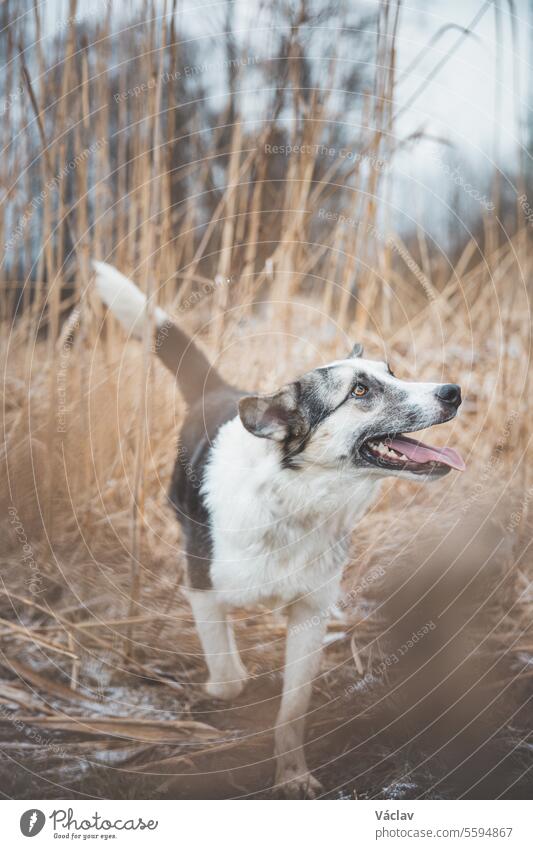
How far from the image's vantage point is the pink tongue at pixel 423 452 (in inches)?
89.4

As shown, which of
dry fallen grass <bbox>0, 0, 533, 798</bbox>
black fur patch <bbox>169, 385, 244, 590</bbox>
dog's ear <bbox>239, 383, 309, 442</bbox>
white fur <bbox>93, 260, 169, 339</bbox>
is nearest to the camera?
dog's ear <bbox>239, 383, 309, 442</bbox>

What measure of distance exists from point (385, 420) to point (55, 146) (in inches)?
59.2

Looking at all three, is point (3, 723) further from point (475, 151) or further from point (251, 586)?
point (475, 151)

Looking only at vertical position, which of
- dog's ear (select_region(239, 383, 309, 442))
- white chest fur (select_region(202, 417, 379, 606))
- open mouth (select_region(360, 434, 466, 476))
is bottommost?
white chest fur (select_region(202, 417, 379, 606))

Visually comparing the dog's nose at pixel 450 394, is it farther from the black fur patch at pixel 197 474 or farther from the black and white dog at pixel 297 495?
the black fur patch at pixel 197 474

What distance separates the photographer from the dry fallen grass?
7.84 feet

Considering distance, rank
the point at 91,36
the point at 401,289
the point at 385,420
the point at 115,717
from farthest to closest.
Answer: the point at 401,289 → the point at 91,36 → the point at 115,717 → the point at 385,420

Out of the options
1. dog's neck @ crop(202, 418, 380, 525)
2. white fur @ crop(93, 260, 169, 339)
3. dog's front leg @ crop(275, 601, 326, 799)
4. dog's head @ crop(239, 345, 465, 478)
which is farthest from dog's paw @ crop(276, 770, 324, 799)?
white fur @ crop(93, 260, 169, 339)

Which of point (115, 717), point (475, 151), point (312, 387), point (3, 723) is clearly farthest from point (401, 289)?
point (3, 723)

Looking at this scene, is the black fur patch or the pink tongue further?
the black fur patch

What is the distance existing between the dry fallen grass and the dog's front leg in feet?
0.22

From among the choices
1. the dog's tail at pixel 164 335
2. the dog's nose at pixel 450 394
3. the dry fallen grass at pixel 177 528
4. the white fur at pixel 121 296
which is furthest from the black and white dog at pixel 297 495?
the white fur at pixel 121 296

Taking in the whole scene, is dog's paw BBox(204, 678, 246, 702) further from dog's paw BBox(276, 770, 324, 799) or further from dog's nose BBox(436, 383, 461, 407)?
dog's nose BBox(436, 383, 461, 407)

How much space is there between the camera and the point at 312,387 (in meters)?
2.31
